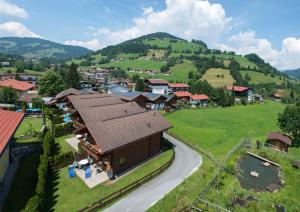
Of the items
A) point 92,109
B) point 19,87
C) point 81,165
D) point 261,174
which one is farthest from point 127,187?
point 19,87

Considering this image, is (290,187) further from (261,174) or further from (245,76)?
(245,76)

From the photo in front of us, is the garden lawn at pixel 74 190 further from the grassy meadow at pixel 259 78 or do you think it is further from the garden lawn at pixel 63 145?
the grassy meadow at pixel 259 78

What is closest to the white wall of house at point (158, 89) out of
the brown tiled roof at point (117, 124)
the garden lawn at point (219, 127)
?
the garden lawn at point (219, 127)

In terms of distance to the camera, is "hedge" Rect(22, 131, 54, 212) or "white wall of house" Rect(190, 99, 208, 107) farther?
"white wall of house" Rect(190, 99, 208, 107)

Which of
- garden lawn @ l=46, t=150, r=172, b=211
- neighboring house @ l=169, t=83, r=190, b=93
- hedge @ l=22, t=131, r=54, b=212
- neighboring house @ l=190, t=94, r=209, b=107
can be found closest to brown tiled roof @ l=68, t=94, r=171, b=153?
garden lawn @ l=46, t=150, r=172, b=211

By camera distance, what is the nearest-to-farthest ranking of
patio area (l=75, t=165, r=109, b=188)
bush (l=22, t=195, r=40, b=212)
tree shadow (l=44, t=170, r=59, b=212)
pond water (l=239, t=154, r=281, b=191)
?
bush (l=22, t=195, r=40, b=212) < tree shadow (l=44, t=170, r=59, b=212) < patio area (l=75, t=165, r=109, b=188) < pond water (l=239, t=154, r=281, b=191)

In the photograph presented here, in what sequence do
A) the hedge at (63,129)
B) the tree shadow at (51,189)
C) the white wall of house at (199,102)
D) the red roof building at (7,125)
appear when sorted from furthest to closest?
the white wall of house at (199,102) < the hedge at (63,129) < the tree shadow at (51,189) < the red roof building at (7,125)

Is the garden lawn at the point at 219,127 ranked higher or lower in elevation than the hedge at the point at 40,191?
lower

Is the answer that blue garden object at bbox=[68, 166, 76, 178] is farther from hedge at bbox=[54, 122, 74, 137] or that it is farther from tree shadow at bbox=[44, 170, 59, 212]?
hedge at bbox=[54, 122, 74, 137]
